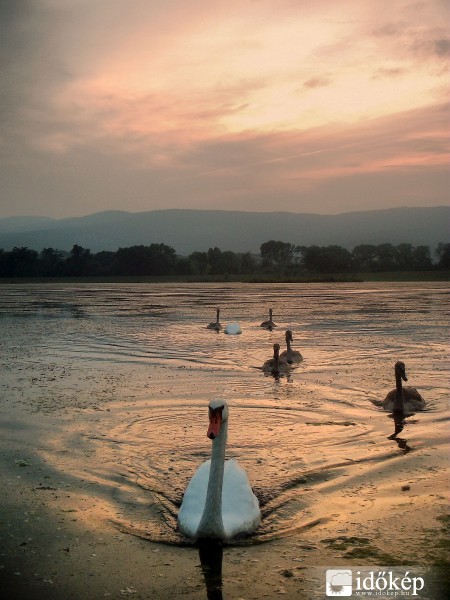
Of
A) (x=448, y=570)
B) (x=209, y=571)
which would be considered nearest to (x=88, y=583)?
(x=209, y=571)

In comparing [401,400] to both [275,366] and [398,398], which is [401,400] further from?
[275,366]

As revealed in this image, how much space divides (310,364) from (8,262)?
343ft

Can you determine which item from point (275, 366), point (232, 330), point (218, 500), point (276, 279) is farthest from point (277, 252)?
point (218, 500)

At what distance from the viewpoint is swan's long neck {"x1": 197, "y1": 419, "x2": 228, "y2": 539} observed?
7.51 meters

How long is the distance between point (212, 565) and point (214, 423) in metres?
1.49

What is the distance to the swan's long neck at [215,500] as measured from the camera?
7508 mm

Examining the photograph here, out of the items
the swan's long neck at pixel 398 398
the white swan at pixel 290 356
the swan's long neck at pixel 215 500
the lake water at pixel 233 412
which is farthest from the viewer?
the white swan at pixel 290 356

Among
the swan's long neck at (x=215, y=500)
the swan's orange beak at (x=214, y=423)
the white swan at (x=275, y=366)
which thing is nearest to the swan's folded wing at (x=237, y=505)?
the swan's long neck at (x=215, y=500)

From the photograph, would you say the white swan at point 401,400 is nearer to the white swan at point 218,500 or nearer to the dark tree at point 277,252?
the white swan at point 218,500

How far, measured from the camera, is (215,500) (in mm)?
7652

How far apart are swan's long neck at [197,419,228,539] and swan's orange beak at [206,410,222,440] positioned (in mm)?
211

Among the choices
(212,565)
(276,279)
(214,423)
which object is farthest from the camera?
(276,279)

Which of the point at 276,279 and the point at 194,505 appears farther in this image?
the point at 276,279

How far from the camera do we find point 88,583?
665cm
